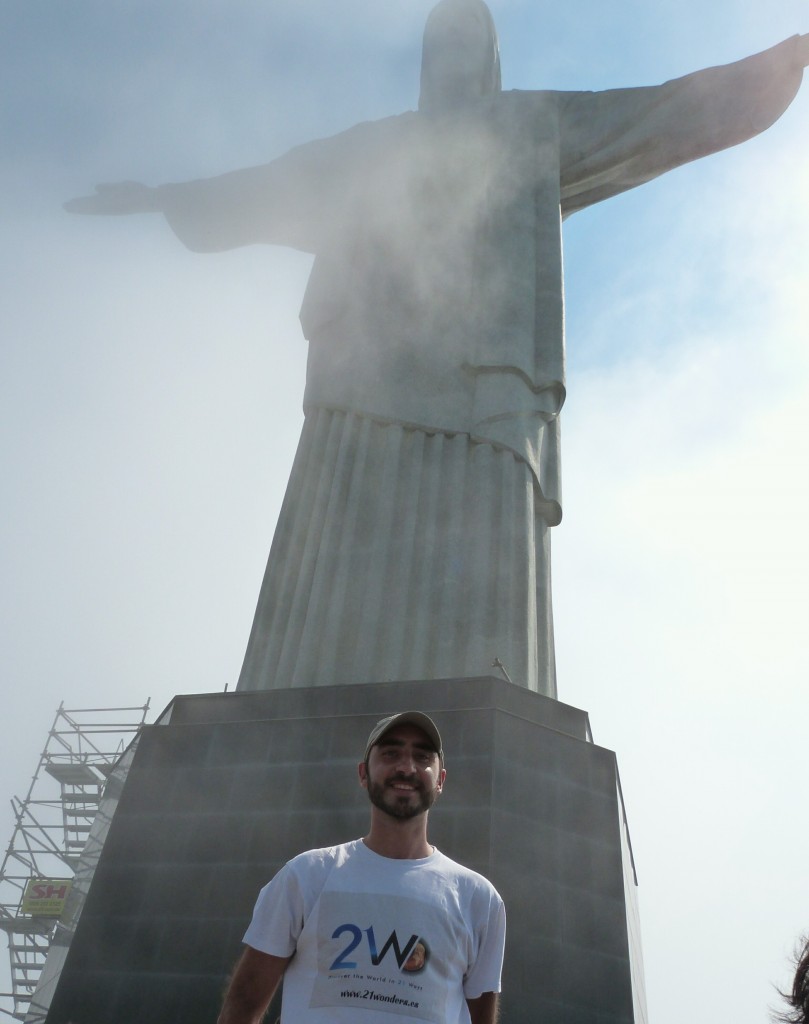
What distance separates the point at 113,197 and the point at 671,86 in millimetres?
5255

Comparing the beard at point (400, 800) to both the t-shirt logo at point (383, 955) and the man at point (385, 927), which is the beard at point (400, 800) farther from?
the t-shirt logo at point (383, 955)

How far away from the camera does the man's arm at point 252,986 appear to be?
1993 mm

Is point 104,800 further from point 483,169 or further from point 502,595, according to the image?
point 483,169

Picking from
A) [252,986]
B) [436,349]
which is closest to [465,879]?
[252,986]

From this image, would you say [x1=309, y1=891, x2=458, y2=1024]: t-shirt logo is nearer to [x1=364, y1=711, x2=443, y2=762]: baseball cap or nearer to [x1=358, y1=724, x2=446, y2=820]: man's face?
[x1=358, y1=724, x2=446, y2=820]: man's face

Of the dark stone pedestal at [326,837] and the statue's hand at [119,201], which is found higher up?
the statue's hand at [119,201]

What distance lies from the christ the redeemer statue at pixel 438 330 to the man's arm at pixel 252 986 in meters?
4.30

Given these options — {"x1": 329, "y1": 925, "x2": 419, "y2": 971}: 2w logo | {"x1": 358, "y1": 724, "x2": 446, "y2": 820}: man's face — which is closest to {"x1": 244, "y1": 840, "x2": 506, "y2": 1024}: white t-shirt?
{"x1": 329, "y1": 925, "x2": 419, "y2": 971}: 2w logo

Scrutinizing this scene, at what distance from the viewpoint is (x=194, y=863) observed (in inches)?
198

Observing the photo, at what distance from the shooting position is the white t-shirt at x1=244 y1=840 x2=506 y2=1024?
1930mm

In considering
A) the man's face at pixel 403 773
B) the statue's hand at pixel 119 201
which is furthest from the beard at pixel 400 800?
the statue's hand at pixel 119 201

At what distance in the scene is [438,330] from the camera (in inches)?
319

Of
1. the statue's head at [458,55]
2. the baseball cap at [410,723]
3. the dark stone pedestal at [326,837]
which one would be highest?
the statue's head at [458,55]

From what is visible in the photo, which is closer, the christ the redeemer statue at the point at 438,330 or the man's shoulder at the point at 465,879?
the man's shoulder at the point at 465,879
